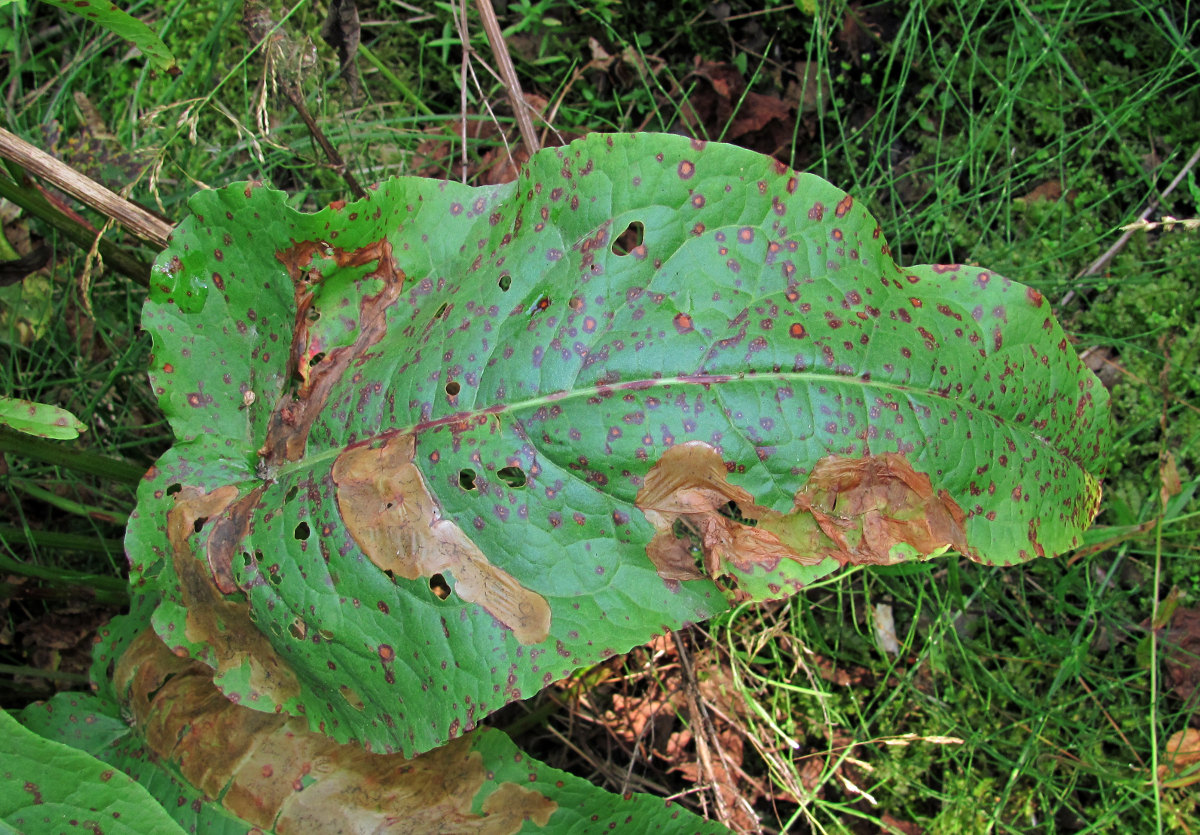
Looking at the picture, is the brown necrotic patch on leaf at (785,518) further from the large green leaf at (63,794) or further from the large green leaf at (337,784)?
the large green leaf at (63,794)

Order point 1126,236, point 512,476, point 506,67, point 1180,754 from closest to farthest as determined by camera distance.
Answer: point 512,476, point 506,67, point 1180,754, point 1126,236

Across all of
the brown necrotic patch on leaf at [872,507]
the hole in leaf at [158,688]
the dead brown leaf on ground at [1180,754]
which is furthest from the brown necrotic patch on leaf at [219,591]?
the dead brown leaf on ground at [1180,754]

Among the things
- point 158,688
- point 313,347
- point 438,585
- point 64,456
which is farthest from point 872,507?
point 64,456

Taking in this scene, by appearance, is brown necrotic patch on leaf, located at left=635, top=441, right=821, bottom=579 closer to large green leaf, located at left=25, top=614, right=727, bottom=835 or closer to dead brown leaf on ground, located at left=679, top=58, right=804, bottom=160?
large green leaf, located at left=25, top=614, right=727, bottom=835

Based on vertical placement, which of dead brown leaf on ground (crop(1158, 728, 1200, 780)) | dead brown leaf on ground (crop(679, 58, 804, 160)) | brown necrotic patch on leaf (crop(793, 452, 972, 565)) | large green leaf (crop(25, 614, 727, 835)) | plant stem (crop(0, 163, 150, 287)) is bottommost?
dead brown leaf on ground (crop(1158, 728, 1200, 780))

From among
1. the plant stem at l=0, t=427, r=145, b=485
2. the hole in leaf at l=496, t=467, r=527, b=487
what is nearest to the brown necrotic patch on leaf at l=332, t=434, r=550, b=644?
the hole in leaf at l=496, t=467, r=527, b=487

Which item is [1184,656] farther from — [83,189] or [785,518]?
[83,189]
